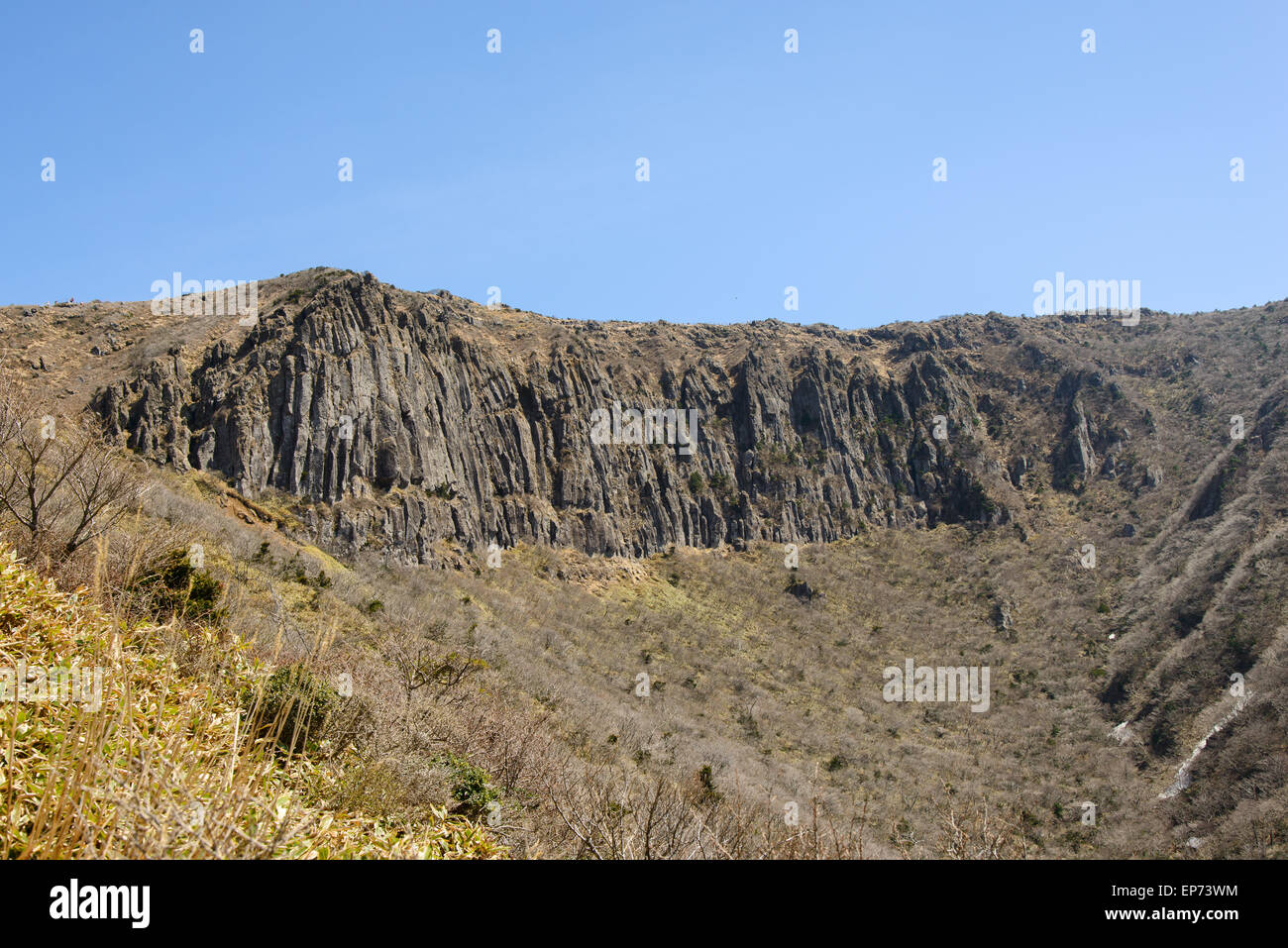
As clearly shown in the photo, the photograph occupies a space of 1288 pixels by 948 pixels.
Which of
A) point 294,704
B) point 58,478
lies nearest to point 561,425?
point 58,478

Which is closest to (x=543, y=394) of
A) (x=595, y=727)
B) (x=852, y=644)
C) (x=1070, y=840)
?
(x=852, y=644)

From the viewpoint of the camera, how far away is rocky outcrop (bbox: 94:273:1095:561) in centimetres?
4822

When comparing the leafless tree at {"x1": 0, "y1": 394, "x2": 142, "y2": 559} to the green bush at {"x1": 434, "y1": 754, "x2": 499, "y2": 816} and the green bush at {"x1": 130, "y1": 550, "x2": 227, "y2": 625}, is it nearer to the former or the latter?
the green bush at {"x1": 130, "y1": 550, "x2": 227, "y2": 625}

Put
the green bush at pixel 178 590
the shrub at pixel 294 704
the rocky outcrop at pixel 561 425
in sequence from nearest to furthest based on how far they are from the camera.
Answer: the shrub at pixel 294 704 < the green bush at pixel 178 590 < the rocky outcrop at pixel 561 425

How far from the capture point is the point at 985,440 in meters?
90.8

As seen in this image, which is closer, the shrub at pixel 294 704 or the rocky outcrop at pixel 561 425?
the shrub at pixel 294 704

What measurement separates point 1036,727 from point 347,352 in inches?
2461

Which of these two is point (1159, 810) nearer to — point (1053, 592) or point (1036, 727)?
point (1036, 727)

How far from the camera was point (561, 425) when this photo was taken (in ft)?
229

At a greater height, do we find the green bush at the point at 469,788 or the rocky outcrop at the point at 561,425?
the rocky outcrop at the point at 561,425

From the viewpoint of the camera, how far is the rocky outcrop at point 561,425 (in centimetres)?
4822

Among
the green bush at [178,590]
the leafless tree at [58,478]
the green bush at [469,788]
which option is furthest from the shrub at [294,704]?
the leafless tree at [58,478]

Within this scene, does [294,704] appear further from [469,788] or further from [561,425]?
[561,425]

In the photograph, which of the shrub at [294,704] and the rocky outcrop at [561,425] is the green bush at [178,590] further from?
the rocky outcrop at [561,425]
